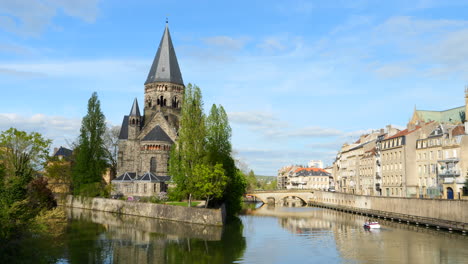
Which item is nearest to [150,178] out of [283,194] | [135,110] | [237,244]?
[135,110]

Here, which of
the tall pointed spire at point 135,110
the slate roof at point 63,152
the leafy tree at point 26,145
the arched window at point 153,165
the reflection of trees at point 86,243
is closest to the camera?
the reflection of trees at point 86,243

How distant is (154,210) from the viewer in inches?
2724

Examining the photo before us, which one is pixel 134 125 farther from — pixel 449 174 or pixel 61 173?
pixel 449 174

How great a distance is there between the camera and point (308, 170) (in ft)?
553

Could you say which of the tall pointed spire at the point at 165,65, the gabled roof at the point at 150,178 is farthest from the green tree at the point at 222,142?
the tall pointed spire at the point at 165,65

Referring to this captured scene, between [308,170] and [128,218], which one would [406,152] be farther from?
[308,170]

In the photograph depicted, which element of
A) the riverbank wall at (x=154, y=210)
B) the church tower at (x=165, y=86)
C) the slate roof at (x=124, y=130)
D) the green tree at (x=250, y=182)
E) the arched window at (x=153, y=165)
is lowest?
the riverbank wall at (x=154, y=210)

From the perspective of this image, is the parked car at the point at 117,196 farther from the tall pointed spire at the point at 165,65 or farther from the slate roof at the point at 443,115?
the slate roof at the point at 443,115

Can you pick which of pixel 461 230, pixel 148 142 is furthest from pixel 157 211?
pixel 461 230

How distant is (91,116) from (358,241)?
60271 millimetres

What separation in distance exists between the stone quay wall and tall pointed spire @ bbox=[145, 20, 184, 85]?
4564cm

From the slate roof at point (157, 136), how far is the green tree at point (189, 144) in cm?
2569

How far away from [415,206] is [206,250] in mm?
34484

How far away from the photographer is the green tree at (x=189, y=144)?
6353 cm
